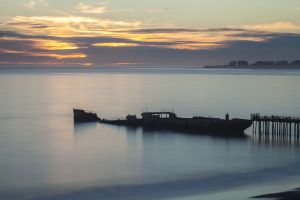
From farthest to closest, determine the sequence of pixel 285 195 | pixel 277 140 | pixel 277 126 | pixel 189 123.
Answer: pixel 189 123 → pixel 277 126 → pixel 277 140 → pixel 285 195

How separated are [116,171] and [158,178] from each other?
150 inches

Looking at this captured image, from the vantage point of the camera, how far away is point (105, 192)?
3008 centimetres

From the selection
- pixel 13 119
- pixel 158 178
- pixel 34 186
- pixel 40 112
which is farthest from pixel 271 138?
pixel 40 112

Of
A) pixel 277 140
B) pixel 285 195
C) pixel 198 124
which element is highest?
pixel 198 124

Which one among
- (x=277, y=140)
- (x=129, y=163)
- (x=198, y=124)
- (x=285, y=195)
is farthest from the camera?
(x=198, y=124)

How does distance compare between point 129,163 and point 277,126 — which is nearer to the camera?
point 129,163

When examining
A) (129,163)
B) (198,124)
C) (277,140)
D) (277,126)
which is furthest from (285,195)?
(198,124)

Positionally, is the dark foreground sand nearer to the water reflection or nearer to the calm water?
the calm water

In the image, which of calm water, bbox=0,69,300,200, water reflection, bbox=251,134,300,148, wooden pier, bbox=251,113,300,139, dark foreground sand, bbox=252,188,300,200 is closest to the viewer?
dark foreground sand, bbox=252,188,300,200

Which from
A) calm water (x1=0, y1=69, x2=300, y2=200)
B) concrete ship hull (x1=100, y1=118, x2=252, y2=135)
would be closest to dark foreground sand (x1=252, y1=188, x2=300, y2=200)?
calm water (x1=0, y1=69, x2=300, y2=200)

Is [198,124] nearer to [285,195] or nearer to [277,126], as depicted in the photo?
[277,126]

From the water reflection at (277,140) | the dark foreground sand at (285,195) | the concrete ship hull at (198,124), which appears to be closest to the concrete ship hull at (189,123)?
the concrete ship hull at (198,124)

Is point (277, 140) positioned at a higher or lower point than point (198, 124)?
lower

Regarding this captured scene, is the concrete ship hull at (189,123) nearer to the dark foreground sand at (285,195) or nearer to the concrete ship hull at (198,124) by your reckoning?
the concrete ship hull at (198,124)
